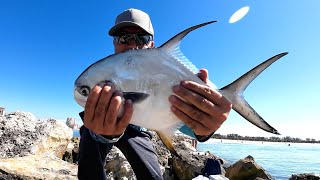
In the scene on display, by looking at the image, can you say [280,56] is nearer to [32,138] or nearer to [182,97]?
[182,97]

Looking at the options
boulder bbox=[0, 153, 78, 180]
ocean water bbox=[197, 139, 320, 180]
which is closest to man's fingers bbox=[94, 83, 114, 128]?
boulder bbox=[0, 153, 78, 180]

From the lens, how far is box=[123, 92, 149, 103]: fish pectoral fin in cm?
240

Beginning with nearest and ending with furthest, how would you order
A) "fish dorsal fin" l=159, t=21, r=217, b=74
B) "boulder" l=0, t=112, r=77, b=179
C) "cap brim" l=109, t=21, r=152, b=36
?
"fish dorsal fin" l=159, t=21, r=217, b=74
"cap brim" l=109, t=21, r=152, b=36
"boulder" l=0, t=112, r=77, b=179

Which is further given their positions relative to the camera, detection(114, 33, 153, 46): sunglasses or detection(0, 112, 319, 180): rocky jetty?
detection(0, 112, 319, 180): rocky jetty

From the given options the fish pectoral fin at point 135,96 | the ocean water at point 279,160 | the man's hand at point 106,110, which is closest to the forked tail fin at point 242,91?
the fish pectoral fin at point 135,96

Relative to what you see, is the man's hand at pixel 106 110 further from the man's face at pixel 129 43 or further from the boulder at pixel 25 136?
the boulder at pixel 25 136

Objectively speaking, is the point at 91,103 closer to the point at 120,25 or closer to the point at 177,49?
the point at 177,49

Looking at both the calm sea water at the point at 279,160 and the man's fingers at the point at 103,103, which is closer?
the man's fingers at the point at 103,103

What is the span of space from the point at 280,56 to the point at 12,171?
157 inches

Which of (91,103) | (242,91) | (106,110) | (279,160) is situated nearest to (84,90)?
(91,103)

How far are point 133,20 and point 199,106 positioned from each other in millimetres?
2171

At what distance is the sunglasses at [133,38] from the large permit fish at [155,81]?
169cm

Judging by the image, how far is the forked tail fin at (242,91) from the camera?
2404 mm

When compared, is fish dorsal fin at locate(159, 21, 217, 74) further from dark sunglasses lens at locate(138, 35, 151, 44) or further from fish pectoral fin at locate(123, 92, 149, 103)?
dark sunglasses lens at locate(138, 35, 151, 44)
